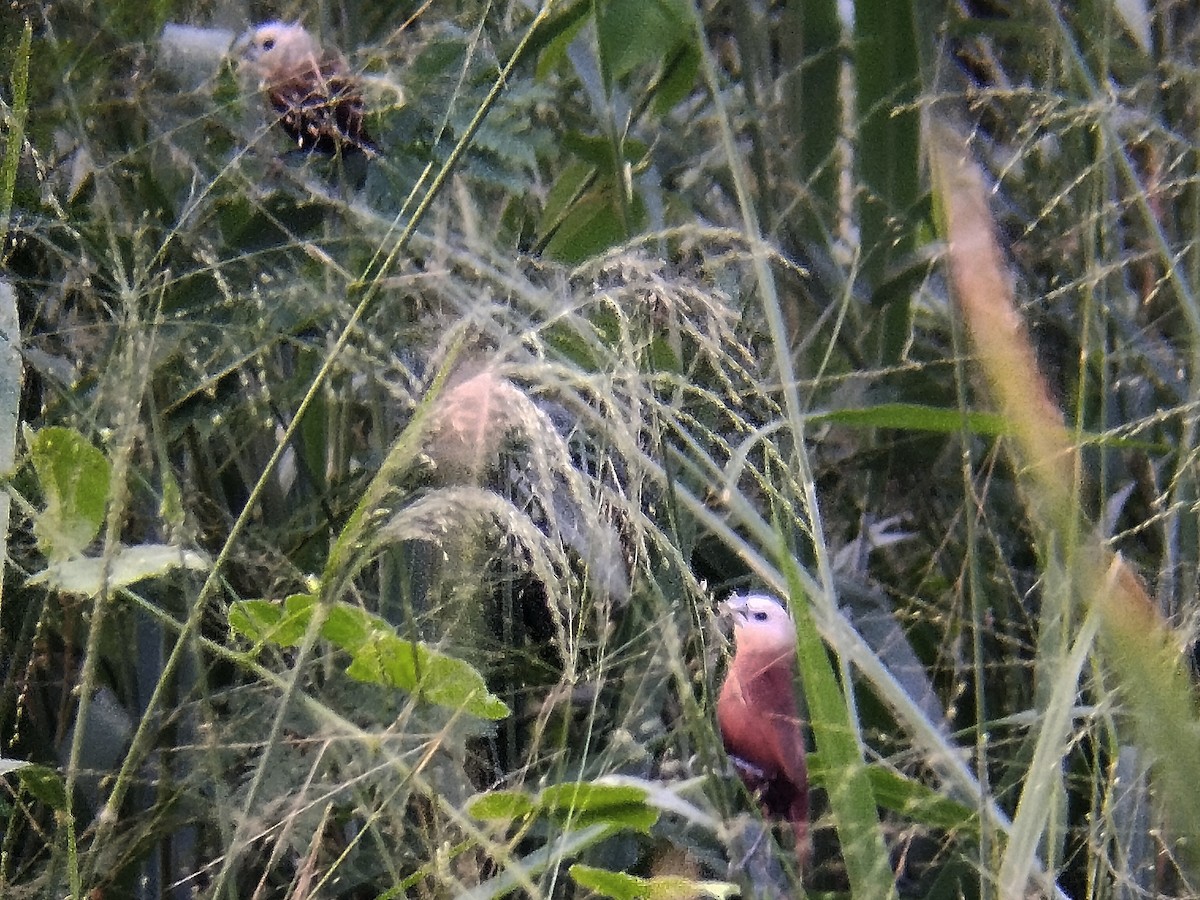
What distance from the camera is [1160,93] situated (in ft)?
3.20

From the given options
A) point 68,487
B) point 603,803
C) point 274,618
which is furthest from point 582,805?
point 68,487

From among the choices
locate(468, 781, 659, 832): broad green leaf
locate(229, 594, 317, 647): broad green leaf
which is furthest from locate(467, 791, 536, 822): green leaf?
locate(229, 594, 317, 647): broad green leaf

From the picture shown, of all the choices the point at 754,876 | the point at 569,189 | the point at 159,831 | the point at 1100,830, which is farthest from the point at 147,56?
the point at 1100,830

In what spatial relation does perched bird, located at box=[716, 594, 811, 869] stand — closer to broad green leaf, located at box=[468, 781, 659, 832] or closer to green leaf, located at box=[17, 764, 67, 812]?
broad green leaf, located at box=[468, 781, 659, 832]

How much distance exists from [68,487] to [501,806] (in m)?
0.23

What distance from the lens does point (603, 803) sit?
0.49m

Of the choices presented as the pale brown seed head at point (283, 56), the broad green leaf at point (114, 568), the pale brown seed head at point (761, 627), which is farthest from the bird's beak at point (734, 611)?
the pale brown seed head at point (283, 56)

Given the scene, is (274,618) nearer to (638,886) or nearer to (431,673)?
(431,673)

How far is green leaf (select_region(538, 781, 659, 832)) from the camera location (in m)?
0.48

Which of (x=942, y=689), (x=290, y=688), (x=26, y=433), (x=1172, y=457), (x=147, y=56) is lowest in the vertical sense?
(x=942, y=689)

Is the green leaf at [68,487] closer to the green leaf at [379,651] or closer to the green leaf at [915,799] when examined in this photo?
the green leaf at [379,651]

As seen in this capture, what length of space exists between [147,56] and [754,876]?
0.62m

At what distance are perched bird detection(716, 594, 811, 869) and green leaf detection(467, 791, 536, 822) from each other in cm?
17

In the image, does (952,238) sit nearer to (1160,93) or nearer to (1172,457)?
(1172,457)
